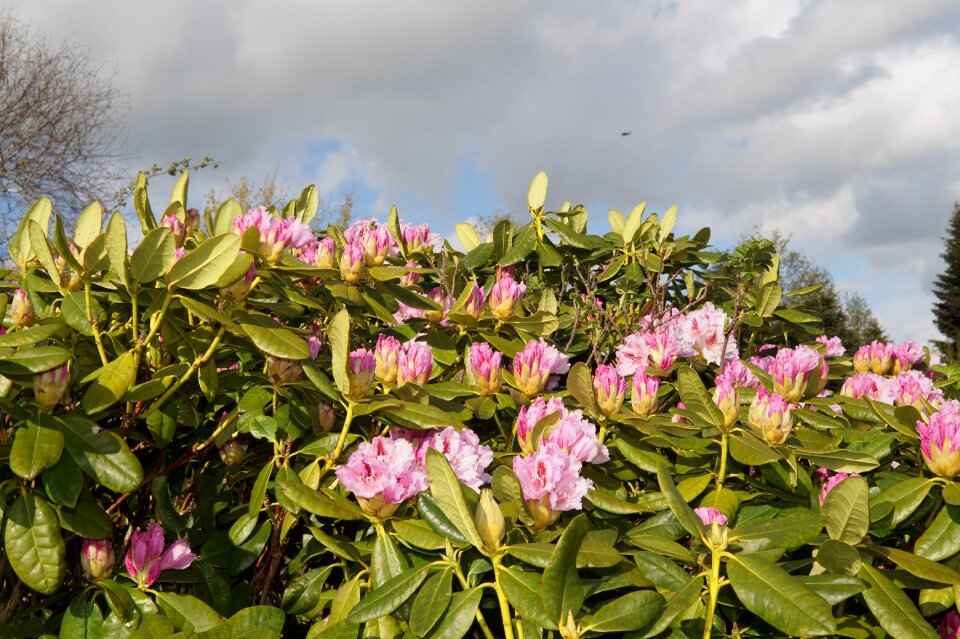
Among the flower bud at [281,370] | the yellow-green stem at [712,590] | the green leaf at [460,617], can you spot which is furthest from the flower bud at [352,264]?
the yellow-green stem at [712,590]

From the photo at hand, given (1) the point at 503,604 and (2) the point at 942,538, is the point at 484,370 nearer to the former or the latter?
(1) the point at 503,604

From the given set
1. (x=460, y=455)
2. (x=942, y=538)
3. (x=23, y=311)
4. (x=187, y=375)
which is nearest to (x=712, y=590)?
(x=460, y=455)

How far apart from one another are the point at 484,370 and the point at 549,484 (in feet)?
1.67

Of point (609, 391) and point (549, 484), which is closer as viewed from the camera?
point (549, 484)

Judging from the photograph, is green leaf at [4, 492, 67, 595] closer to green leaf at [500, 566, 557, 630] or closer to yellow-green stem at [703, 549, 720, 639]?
green leaf at [500, 566, 557, 630]

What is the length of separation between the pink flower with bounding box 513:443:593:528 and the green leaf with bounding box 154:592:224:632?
1.78ft

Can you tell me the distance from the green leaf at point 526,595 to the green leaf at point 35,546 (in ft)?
2.30

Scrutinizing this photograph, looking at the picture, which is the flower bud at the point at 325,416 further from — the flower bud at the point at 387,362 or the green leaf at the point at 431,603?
the green leaf at the point at 431,603

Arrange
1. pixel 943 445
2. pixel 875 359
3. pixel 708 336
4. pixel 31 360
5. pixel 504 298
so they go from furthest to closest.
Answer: pixel 875 359, pixel 708 336, pixel 504 298, pixel 943 445, pixel 31 360

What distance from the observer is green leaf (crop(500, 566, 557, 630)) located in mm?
1006

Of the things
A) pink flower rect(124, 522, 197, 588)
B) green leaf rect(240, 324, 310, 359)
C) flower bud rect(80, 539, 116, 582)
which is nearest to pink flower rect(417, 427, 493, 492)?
green leaf rect(240, 324, 310, 359)

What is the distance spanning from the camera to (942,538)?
1.37 meters

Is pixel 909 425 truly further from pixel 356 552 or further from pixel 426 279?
pixel 426 279

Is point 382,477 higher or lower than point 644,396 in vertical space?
lower
